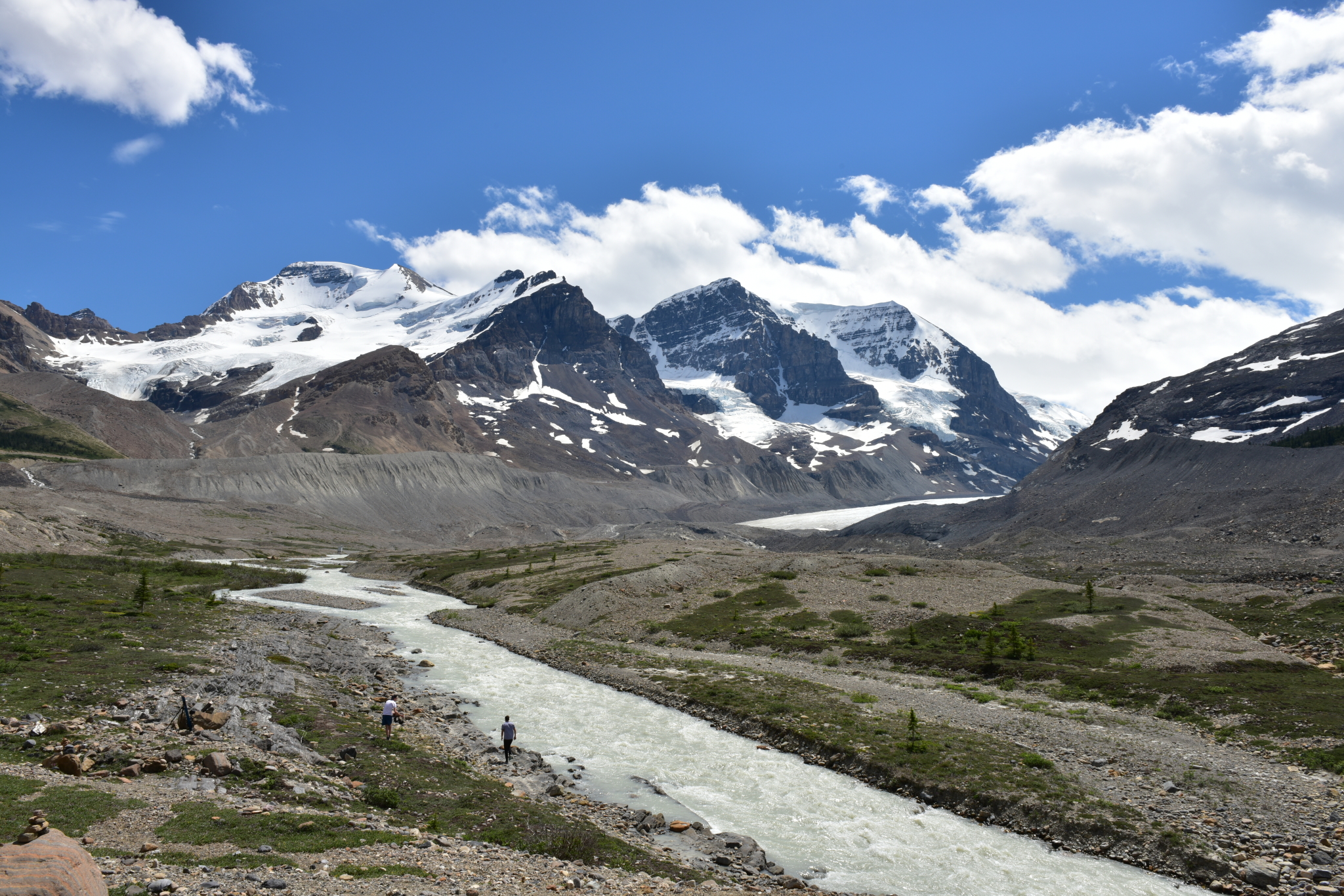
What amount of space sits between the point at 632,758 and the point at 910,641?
3250cm

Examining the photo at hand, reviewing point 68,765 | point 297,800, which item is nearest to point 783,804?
point 297,800

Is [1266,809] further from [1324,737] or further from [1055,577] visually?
[1055,577]

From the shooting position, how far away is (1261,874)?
23.1m

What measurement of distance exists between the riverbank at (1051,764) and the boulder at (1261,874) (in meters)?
0.07

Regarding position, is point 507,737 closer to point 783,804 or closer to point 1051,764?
point 783,804

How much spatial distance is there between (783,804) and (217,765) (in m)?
20.2

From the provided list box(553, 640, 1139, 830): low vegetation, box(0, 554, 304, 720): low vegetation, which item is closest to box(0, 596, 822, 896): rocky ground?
box(0, 554, 304, 720): low vegetation

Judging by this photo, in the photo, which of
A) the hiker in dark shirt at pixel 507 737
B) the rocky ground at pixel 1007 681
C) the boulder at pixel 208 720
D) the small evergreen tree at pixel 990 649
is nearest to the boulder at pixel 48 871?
the boulder at pixel 208 720

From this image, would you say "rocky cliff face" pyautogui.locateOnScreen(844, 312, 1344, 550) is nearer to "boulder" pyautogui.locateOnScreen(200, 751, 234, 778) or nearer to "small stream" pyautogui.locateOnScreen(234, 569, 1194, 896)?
"small stream" pyautogui.locateOnScreen(234, 569, 1194, 896)

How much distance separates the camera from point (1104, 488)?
174750mm

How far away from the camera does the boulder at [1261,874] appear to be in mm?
22891

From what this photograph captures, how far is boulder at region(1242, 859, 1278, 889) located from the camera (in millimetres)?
22891

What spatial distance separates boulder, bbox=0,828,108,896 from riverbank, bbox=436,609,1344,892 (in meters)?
27.6

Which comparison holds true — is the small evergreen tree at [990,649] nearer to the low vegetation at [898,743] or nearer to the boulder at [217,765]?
the low vegetation at [898,743]
